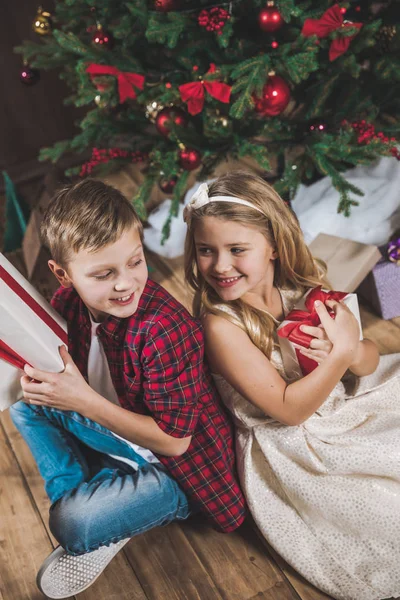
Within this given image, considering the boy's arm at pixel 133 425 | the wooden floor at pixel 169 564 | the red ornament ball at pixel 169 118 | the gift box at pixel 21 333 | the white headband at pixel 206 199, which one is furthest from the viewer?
the red ornament ball at pixel 169 118

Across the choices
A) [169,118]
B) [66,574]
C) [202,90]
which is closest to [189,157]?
[169,118]

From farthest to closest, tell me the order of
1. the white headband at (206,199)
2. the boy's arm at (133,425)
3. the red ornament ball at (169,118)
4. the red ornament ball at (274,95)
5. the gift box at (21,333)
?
the red ornament ball at (169,118)
the red ornament ball at (274,95)
the white headband at (206,199)
the boy's arm at (133,425)
the gift box at (21,333)

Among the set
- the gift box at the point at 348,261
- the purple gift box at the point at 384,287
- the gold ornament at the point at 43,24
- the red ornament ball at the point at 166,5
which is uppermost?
the gold ornament at the point at 43,24

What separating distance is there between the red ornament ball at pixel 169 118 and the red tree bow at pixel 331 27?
0.45 m

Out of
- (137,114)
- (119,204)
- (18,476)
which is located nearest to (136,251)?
(119,204)

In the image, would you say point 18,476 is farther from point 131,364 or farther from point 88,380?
point 131,364

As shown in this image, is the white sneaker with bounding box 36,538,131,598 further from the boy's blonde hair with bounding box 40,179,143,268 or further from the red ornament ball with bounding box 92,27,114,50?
the red ornament ball with bounding box 92,27,114,50

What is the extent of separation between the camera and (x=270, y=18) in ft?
5.58

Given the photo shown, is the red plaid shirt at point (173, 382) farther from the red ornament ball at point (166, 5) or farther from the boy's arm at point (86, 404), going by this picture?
the red ornament ball at point (166, 5)

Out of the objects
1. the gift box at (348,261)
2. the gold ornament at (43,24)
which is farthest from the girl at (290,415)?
the gold ornament at (43,24)

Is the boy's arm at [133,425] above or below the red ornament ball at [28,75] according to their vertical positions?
below

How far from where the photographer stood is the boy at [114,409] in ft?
3.62

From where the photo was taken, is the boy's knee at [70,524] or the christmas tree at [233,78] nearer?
the boy's knee at [70,524]

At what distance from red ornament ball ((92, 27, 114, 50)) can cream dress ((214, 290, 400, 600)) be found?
1.08 meters
